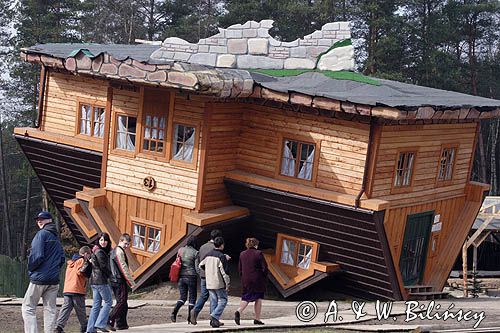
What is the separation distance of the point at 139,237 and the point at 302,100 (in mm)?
5370

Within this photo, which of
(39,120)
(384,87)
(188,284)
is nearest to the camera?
(188,284)

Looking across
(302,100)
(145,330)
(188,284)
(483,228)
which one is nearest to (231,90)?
(302,100)

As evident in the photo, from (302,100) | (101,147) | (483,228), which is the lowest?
(483,228)

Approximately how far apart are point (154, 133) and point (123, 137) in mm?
942

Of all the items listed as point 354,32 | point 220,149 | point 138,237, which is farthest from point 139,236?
point 354,32

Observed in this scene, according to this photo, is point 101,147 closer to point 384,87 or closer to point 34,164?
point 34,164

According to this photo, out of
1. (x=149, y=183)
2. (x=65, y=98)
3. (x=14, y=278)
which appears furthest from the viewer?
(x=14, y=278)

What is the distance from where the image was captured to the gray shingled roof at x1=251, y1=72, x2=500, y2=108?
60.4 feet

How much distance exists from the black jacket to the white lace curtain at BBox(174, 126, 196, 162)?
6.40 m

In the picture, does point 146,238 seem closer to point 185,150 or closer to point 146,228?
point 146,228

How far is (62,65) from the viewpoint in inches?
894

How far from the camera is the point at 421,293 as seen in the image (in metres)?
20.9

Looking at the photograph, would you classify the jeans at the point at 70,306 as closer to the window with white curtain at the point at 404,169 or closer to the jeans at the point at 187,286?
the jeans at the point at 187,286

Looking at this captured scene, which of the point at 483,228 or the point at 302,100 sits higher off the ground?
the point at 302,100
